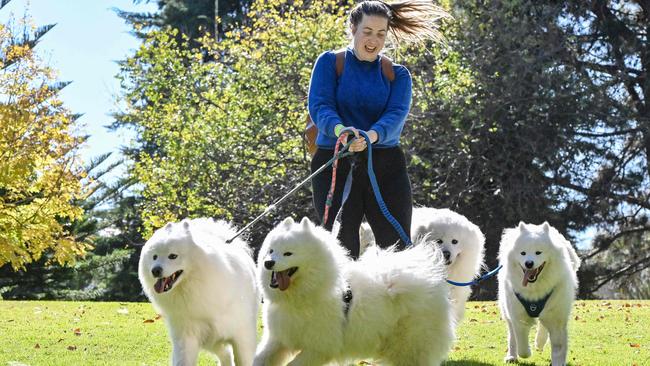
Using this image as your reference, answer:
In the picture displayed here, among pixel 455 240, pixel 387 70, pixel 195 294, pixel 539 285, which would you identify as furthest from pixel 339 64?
pixel 455 240

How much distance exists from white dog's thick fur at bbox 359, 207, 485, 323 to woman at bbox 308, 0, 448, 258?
2168 mm

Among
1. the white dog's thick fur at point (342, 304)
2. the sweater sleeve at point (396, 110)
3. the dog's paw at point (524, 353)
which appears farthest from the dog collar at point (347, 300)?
the dog's paw at point (524, 353)

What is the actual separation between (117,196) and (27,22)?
13.2 m

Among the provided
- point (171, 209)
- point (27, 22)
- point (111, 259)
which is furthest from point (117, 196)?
point (27, 22)

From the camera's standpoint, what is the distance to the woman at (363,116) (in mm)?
5344

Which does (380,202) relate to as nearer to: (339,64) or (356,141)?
(356,141)

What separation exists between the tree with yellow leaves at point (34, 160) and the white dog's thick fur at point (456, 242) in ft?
23.4

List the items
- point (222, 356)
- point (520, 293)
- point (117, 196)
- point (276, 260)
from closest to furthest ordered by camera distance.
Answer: point (276, 260) → point (222, 356) → point (520, 293) → point (117, 196)

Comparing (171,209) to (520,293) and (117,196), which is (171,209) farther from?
(520,293)

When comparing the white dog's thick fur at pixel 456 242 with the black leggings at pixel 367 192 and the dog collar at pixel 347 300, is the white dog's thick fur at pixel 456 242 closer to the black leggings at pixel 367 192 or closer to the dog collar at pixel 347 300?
the black leggings at pixel 367 192

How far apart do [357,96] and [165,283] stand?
1.60 meters

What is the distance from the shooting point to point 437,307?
485 centimetres

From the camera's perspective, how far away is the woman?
5344 mm

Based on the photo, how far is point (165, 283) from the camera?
506 cm
